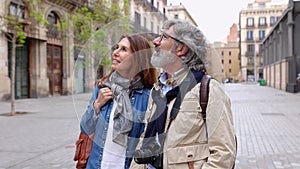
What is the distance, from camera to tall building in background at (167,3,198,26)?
1887mm

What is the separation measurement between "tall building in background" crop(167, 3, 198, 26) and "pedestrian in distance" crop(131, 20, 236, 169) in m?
0.08

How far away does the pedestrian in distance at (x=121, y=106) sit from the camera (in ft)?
6.75

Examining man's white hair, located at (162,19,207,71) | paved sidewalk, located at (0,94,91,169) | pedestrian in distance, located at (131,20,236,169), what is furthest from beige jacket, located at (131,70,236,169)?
→ paved sidewalk, located at (0,94,91,169)

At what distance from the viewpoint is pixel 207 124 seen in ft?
5.41

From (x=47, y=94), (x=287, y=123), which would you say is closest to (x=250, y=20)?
(x=47, y=94)

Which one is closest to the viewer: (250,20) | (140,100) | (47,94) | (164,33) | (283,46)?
(164,33)

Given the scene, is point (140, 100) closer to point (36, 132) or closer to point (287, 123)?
point (36, 132)

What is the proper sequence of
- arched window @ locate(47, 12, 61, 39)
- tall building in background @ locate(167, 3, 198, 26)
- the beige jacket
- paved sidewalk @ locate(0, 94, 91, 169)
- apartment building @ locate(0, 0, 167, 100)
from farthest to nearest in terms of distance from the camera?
arched window @ locate(47, 12, 61, 39) < apartment building @ locate(0, 0, 167, 100) < paved sidewalk @ locate(0, 94, 91, 169) < tall building in background @ locate(167, 3, 198, 26) < the beige jacket

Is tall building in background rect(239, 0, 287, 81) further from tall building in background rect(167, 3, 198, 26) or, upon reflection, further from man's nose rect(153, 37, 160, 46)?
man's nose rect(153, 37, 160, 46)

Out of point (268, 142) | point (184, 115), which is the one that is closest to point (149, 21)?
point (184, 115)

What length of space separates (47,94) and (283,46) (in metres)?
21.1

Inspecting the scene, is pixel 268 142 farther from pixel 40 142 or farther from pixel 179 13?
pixel 179 13

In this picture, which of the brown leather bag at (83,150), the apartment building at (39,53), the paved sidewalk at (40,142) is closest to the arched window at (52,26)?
the apartment building at (39,53)

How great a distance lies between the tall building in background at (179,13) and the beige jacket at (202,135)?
42cm
